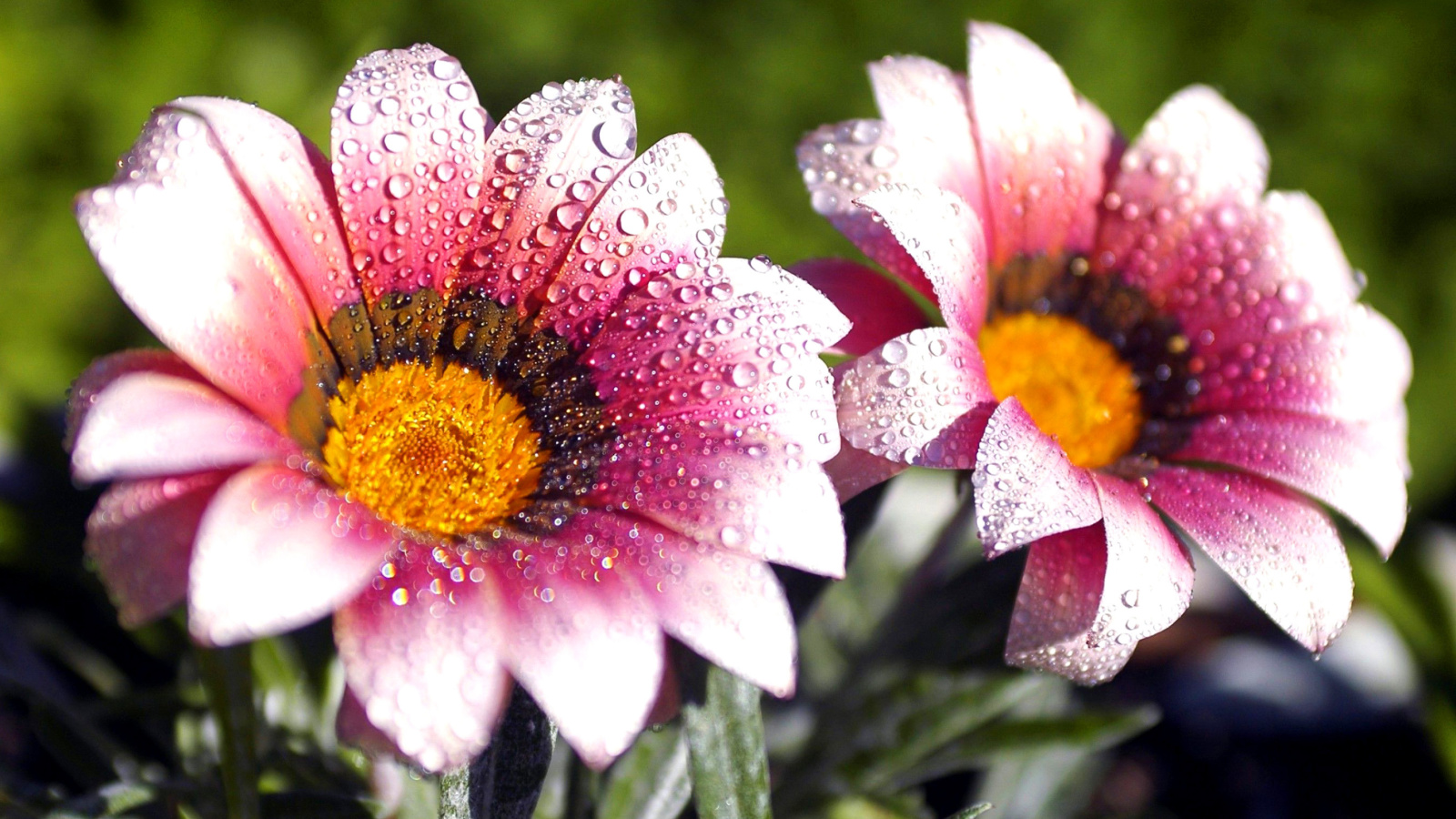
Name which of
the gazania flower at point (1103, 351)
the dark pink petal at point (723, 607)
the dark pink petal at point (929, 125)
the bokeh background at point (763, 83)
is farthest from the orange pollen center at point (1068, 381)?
the bokeh background at point (763, 83)

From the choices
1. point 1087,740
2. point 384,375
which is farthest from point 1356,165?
point 384,375

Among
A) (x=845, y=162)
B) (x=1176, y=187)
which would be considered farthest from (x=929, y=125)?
(x=1176, y=187)

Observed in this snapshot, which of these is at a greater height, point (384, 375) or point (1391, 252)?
point (384, 375)

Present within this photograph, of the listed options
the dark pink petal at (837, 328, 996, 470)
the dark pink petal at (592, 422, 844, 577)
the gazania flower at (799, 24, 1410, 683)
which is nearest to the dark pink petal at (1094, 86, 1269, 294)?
the gazania flower at (799, 24, 1410, 683)

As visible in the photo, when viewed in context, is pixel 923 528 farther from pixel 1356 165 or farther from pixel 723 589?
pixel 1356 165

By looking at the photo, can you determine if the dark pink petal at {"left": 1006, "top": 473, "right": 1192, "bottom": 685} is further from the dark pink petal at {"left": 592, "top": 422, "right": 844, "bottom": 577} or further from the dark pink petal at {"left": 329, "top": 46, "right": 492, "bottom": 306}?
the dark pink petal at {"left": 329, "top": 46, "right": 492, "bottom": 306}

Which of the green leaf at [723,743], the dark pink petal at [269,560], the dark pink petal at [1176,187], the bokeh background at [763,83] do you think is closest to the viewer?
the dark pink petal at [269,560]

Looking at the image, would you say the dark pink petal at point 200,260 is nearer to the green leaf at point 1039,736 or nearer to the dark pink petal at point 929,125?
the dark pink petal at point 929,125
